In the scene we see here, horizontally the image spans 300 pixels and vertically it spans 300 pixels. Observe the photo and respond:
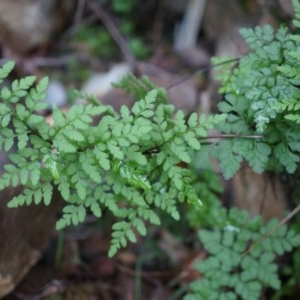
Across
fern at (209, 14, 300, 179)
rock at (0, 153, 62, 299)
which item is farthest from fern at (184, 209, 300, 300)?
rock at (0, 153, 62, 299)

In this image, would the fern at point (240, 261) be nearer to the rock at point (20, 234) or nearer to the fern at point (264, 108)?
the fern at point (264, 108)

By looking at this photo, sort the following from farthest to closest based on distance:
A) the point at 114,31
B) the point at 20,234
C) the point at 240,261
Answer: the point at 114,31, the point at 20,234, the point at 240,261

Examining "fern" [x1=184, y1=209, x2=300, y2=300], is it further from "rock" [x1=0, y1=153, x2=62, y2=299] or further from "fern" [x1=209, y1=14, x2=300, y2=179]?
"rock" [x1=0, y1=153, x2=62, y2=299]

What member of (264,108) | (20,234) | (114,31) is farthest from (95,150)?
(114,31)

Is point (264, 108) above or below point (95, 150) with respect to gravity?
below

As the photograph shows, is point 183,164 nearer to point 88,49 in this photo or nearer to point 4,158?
point 4,158

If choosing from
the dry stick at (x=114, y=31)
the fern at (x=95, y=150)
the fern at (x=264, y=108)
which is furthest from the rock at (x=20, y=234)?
the dry stick at (x=114, y=31)

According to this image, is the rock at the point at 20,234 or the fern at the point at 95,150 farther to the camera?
the rock at the point at 20,234

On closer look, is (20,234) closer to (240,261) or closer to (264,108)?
(240,261)
